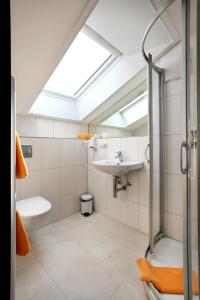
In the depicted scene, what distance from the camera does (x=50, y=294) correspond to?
41.0 inches

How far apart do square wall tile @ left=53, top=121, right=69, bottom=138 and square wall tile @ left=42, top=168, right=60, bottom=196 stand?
558 millimetres

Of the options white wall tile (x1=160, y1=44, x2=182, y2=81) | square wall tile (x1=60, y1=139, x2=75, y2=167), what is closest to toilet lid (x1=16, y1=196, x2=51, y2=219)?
square wall tile (x1=60, y1=139, x2=75, y2=167)

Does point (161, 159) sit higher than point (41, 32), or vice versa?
point (41, 32)

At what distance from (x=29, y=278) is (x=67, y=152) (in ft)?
4.82

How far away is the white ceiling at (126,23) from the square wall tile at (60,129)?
130 centimetres

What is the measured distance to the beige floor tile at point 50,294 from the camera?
1.02 meters

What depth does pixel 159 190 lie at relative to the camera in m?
1.60

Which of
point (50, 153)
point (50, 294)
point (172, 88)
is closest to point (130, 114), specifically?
point (172, 88)

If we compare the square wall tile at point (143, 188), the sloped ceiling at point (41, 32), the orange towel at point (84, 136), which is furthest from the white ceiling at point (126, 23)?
Answer: the square wall tile at point (143, 188)

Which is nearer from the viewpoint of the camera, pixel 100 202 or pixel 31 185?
pixel 31 185

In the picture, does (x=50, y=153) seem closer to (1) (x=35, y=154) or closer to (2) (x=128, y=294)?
(1) (x=35, y=154)

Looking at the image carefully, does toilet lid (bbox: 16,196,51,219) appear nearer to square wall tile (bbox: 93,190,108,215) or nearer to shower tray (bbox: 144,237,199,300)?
square wall tile (bbox: 93,190,108,215)

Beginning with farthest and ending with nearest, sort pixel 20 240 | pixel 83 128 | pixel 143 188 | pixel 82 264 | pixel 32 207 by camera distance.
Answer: pixel 83 128 → pixel 143 188 → pixel 32 207 → pixel 82 264 → pixel 20 240

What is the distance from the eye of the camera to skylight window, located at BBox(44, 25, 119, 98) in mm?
1787
